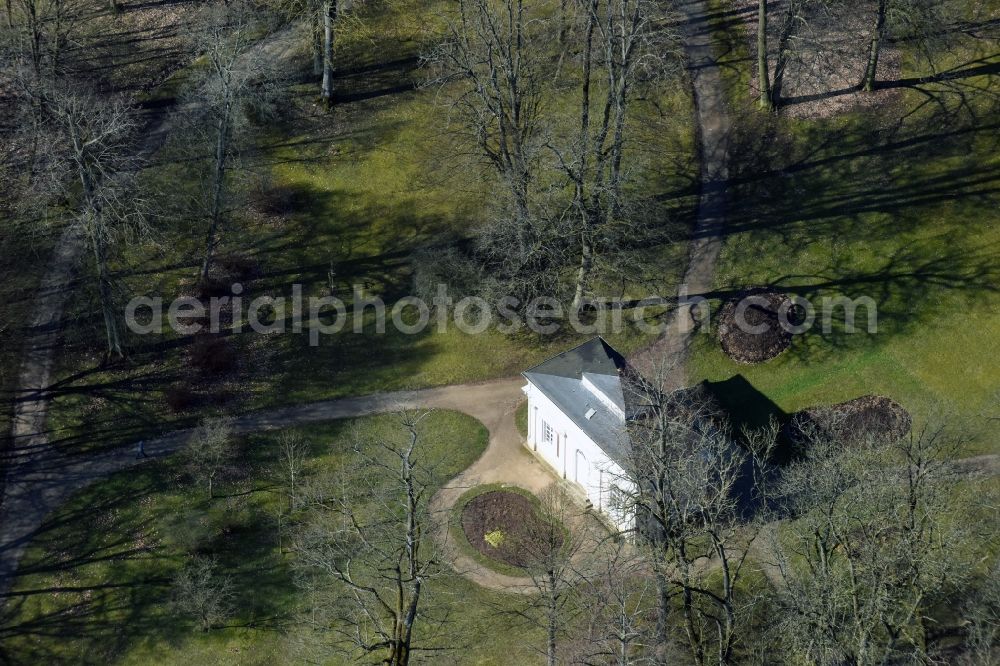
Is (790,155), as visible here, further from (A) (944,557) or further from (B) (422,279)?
(A) (944,557)

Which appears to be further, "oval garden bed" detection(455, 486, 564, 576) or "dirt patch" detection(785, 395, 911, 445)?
"dirt patch" detection(785, 395, 911, 445)

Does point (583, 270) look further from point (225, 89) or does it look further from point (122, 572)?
point (122, 572)

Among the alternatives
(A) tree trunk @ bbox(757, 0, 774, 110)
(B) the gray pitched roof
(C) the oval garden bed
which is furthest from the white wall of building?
(A) tree trunk @ bbox(757, 0, 774, 110)

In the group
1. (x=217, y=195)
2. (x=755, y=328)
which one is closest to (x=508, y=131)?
(x=217, y=195)

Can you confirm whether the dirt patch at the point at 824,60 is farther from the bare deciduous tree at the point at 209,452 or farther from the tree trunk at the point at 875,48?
the bare deciduous tree at the point at 209,452

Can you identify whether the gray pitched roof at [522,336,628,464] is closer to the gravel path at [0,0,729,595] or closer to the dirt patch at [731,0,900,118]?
the gravel path at [0,0,729,595]

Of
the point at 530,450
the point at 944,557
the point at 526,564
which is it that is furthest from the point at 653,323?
the point at 944,557
